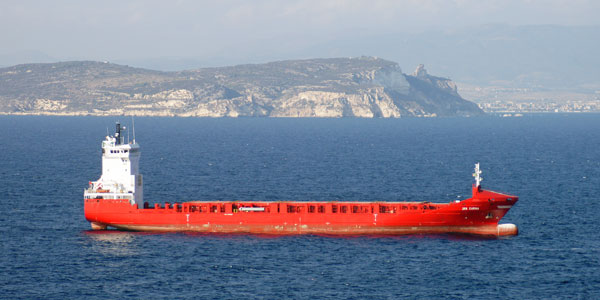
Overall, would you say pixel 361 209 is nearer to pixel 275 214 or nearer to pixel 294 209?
pixel 294 209

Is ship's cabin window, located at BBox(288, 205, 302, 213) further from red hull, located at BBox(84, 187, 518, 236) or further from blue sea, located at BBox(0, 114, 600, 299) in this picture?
blue sea, located at BBox(0, 114, 600, 299)

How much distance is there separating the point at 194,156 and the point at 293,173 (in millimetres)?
33278

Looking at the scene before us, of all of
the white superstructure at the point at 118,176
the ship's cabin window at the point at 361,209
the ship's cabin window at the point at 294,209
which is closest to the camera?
the white superstructure at the point at 118,176

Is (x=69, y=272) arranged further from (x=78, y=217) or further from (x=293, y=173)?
(x=293, y=173)

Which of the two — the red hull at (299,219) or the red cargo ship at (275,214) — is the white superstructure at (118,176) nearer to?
the red cargo ship at (275,214)

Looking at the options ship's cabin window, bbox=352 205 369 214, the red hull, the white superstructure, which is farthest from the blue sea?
ship's cabin window, bbox=352 205 369 214

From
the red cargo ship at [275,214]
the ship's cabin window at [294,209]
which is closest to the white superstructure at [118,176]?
the red cargo ship at [275,214]

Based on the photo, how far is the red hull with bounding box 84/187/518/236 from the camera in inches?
2741

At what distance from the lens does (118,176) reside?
72500mm

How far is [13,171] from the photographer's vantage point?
380 feet

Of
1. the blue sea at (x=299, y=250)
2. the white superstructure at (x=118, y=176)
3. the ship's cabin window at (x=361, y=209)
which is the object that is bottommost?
the blue sea at (x=299, y=250)

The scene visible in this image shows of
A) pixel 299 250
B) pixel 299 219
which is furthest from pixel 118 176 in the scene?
pixel 299 250

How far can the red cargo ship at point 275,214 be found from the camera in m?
69.6

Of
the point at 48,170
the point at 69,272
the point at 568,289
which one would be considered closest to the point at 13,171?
the point at 48,170
